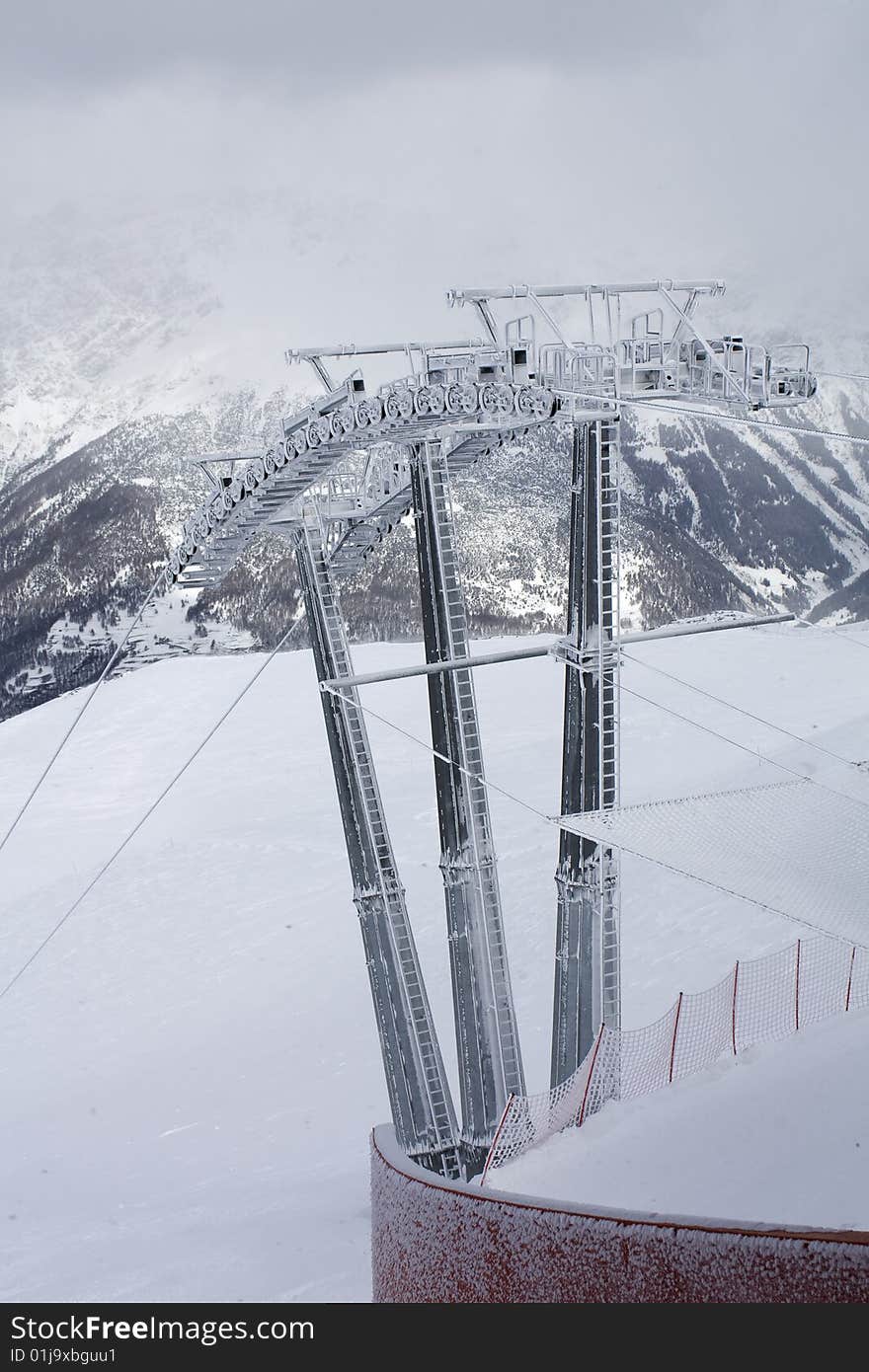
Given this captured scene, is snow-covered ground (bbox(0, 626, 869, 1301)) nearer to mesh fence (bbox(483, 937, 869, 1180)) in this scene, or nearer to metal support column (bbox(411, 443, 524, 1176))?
mesh fence (bbox(483, 937, 869, 1180))

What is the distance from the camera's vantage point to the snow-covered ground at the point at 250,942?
62.8 feet

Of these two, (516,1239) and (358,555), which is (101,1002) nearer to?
(358,555)

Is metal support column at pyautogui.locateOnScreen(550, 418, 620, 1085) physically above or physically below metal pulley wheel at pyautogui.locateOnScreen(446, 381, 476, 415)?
below

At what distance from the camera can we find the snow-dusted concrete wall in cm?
779

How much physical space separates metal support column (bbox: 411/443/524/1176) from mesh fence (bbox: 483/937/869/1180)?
1756 millimetres

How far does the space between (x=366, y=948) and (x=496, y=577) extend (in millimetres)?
103478

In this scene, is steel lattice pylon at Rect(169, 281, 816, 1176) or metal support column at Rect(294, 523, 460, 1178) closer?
steel lattice pylon at Rect(169, 281, 816, 1176)

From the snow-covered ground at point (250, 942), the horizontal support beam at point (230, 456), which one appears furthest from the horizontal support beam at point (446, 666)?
the snow-covered ground at point (250, 942)

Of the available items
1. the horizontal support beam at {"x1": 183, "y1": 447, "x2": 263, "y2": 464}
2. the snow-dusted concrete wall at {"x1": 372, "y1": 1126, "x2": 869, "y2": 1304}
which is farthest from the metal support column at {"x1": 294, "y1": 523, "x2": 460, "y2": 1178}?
the snow-dusted concrete wall at {"x1": 372, "y1": 1126, "x2": 869, "y2": 1304}

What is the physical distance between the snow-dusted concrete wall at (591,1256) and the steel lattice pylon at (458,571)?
15.1ft

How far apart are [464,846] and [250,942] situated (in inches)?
600

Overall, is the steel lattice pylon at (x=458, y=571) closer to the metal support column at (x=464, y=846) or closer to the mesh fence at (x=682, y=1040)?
the metal support column at (x=464, y=846)

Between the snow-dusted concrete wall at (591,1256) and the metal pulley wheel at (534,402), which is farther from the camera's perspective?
the metal pulley wheel at (534,402)

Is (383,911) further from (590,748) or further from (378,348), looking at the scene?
(378,348)
